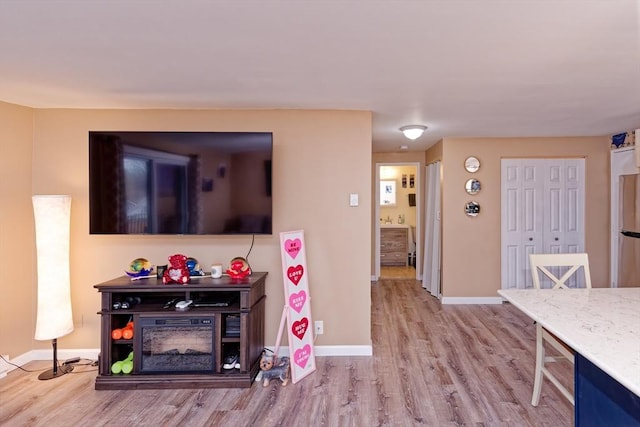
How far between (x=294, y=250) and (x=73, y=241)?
210 centimetres

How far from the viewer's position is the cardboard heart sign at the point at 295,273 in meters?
2.84

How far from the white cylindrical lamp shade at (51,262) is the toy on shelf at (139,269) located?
551mm

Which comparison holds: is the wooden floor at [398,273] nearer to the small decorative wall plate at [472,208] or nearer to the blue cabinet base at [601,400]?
the small decorative wall plate at [472,208]

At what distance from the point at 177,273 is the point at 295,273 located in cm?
96

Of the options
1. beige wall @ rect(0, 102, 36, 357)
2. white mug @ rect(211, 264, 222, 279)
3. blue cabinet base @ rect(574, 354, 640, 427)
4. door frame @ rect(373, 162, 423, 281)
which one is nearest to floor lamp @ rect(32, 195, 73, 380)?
beige wall @ rect(0, 102, 36, 357)

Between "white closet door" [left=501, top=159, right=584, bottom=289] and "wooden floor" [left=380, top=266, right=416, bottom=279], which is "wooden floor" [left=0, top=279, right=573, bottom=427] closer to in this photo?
"white closet door" [left=501, top=159, right=584, bottom=289]

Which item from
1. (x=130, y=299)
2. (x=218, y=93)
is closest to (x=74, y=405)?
(x=130, y=299)

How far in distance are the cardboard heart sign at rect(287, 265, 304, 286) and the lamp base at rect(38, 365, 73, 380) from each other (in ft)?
6.89

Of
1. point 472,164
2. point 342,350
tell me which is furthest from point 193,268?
point 472,164

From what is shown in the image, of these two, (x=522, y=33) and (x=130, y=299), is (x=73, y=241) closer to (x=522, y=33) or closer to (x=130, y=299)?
(x=130, y=299)

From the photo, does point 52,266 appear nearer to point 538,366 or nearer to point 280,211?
point 280,211

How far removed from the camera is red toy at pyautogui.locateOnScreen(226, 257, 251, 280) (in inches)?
113

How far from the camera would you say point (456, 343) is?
349cm

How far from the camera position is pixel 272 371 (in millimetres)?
2752
